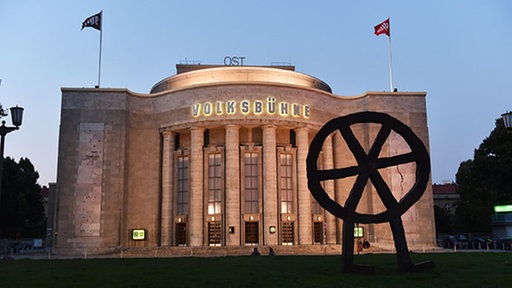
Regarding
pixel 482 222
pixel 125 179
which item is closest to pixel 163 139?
pixel 125 179

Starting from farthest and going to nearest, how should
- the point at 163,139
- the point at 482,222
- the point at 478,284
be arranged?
1. the point at 482,222
2. the point at 163,139
3. the point at 478,284

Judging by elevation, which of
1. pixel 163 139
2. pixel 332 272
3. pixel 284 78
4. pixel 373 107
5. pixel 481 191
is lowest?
pixel 332 272

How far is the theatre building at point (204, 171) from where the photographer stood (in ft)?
156

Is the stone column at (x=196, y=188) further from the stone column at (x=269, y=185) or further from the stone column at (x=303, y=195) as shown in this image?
the stone column at (x=303, y=195)

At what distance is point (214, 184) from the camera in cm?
4944

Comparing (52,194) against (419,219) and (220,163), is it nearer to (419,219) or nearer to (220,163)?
(220,163)

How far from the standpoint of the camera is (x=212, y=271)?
1828 centimetres

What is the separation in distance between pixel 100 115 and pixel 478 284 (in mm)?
42524

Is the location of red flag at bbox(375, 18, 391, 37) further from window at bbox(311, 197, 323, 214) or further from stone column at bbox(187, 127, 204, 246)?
stone column at bbox(187, 127, 204, 246)

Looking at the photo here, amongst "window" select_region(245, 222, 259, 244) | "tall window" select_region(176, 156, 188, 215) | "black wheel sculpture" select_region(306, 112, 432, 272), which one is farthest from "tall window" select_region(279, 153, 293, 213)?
"black wheel sculpture" select_region(306, 112, 432, 272)

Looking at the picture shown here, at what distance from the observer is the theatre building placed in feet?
156

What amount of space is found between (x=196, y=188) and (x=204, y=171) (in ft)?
7.58

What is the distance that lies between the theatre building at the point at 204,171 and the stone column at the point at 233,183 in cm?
10

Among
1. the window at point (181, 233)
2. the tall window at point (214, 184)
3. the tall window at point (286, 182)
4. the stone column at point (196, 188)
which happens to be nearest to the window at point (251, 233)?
the tall window at point (214, 184)
